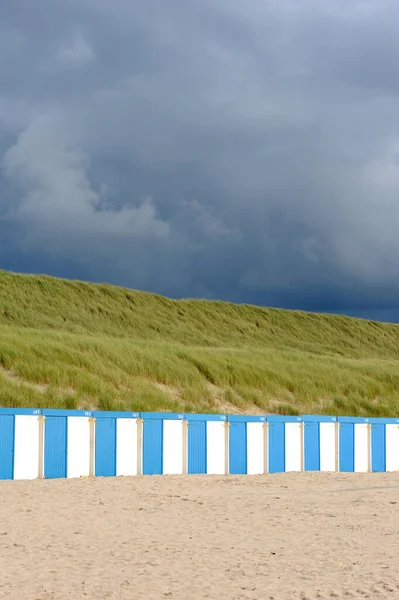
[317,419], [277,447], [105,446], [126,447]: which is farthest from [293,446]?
[105,446]

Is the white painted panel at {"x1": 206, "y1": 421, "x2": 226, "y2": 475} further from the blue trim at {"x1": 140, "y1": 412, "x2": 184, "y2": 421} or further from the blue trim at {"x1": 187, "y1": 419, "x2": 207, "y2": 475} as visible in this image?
the blue trim at {"x1": 140, "y1": 412, "x2": 184, "y2": 421}

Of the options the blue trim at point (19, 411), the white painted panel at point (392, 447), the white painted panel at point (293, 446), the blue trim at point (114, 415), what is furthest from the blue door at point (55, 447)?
the white painted panel at point (392, 447)

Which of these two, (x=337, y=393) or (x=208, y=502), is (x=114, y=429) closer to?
(x=208, y=502)

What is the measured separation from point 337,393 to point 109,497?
910 inches

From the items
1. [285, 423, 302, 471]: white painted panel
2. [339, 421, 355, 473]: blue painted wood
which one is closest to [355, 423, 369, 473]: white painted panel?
[339, 421, 355, 473]: blue painted wood

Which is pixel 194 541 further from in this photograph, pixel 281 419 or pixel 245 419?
pixel 281 419

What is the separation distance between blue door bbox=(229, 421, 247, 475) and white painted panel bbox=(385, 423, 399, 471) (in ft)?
18.3

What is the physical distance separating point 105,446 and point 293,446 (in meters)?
5.63

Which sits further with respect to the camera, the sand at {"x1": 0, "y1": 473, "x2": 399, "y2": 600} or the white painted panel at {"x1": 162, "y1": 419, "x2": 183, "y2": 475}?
the white painted panel at {"x1": 162, "y1": 419, "x2": 183, "y2": 475}

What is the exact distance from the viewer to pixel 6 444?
17453 mm

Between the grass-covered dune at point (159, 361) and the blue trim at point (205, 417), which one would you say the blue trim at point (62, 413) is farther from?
A: the grass-covered dune at point (159, 361)

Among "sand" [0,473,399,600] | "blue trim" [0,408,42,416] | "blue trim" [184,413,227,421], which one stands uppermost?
"blue trim" [0,408,42,416]

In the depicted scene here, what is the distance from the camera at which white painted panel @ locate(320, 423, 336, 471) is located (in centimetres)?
2270

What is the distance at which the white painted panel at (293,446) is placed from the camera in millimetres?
21845
